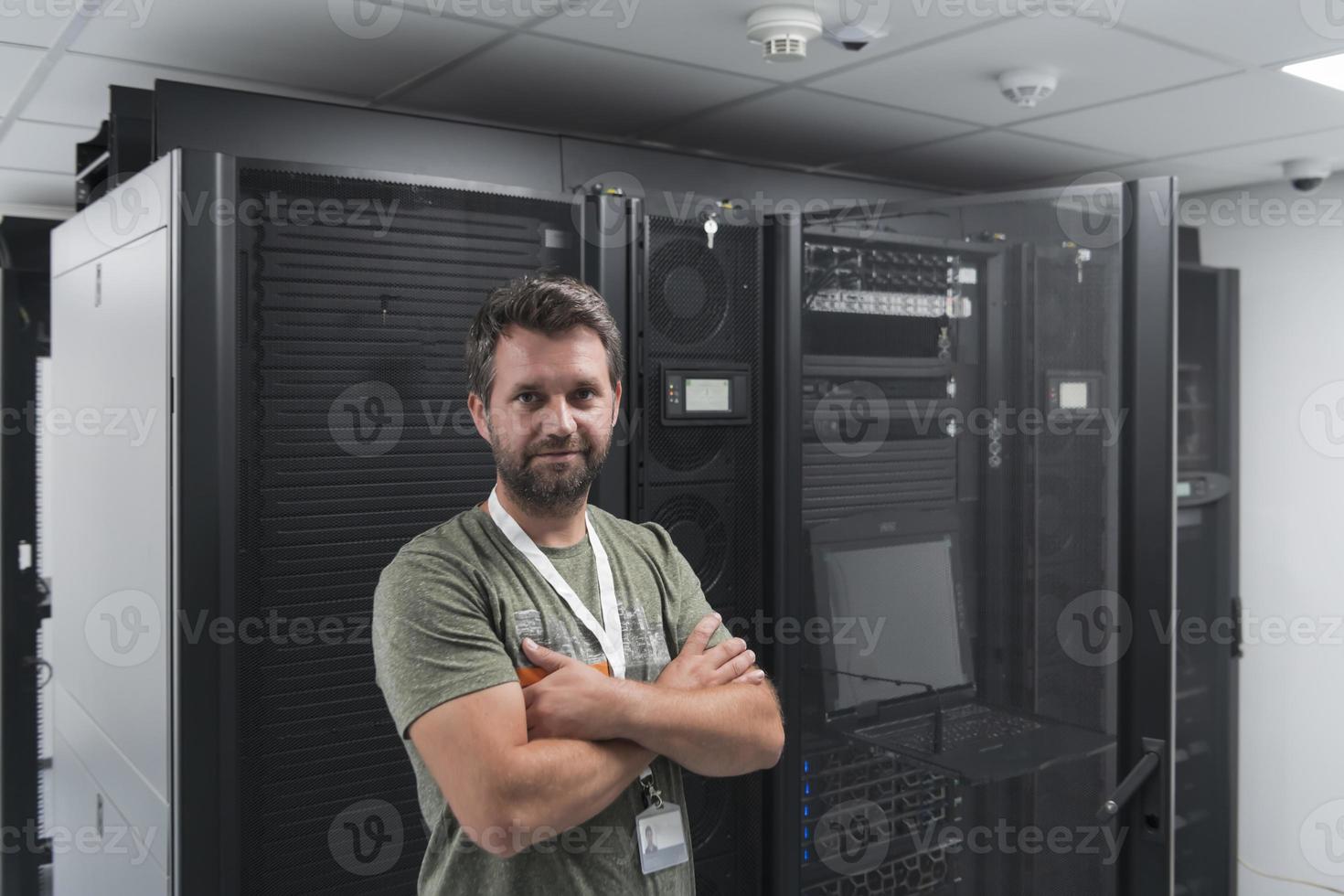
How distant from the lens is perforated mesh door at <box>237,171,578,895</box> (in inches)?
71.2

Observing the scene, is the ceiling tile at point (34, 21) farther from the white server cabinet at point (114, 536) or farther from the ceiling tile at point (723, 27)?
the ceiling tile at point (723, 27)

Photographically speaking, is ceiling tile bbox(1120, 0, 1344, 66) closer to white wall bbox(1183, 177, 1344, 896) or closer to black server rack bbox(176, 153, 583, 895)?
black server rack bbox(176, 153, 583, 895)

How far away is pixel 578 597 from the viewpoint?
1466 mm

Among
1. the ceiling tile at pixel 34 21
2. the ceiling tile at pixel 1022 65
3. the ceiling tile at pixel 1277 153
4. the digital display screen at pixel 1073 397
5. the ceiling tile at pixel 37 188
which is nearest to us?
the ceiling tile at pixel 34 21

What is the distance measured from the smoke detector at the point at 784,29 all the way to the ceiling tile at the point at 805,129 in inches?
18.4

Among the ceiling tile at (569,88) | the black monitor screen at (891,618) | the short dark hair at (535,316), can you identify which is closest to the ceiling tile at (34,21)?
the ceiling tile at (569,88)

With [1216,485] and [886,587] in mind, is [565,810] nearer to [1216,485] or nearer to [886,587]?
[886,587]

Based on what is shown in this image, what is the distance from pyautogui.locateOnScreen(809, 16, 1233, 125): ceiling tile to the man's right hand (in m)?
1.29

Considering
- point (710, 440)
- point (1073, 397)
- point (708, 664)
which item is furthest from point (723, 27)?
point (708, 664)

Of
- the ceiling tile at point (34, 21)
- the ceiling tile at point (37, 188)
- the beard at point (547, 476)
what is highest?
the ceiling tile at point (37, 188)

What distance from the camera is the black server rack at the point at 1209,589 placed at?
367cm

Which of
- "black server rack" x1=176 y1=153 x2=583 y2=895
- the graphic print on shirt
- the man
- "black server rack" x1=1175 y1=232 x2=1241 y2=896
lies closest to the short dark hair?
the man

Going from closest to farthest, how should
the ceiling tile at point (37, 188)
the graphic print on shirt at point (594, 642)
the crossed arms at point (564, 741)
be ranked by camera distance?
the crossed arms at point (564, 741) → the graphic print on shirt at point (594, 642) → the ceiling tile at point (37, 188)

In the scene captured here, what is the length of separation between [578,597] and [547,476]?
0.57 ft
